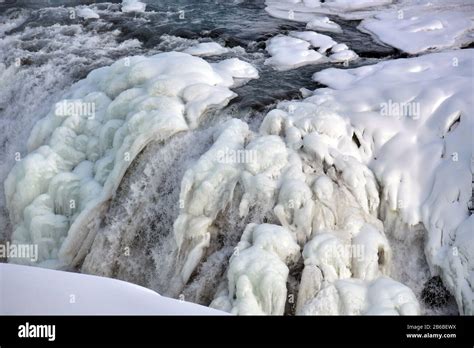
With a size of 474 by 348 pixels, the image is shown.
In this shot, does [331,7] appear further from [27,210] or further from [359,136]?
[27,210]

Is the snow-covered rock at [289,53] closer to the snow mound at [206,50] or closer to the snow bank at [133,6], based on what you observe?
the snow mound at [206,50]

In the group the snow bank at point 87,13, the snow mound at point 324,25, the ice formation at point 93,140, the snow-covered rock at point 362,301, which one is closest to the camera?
the snow-covered rock at point 362,301

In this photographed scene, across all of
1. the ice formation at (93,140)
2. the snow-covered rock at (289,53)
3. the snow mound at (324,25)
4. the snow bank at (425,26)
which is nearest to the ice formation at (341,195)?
the ice formation at (93,140)

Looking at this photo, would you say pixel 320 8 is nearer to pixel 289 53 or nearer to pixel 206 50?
pixel 289 53

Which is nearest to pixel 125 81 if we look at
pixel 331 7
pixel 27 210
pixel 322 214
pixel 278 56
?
pixel 27 210
